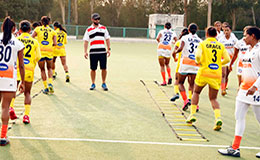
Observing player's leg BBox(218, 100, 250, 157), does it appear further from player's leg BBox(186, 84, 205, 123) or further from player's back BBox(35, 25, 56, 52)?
player's back BBox(35, 25, 56, 52)

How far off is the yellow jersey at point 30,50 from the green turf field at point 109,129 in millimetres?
1069

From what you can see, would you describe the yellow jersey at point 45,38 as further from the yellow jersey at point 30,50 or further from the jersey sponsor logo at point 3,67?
the jersey sponsor logo at point 3,67

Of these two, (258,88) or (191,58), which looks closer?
(258,88)

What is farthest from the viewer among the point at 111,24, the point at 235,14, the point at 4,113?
the point at 111,24

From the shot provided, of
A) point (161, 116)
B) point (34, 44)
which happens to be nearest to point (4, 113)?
point (34, 44)

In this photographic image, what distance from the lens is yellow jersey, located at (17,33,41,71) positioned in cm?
625

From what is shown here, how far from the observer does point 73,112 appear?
23.7 ft

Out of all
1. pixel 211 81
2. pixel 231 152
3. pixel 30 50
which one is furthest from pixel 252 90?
pixel 30 50

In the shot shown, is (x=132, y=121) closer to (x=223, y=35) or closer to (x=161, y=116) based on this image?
(x=161, y=116)

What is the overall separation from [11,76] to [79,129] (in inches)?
65.8

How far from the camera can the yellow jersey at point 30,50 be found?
6249mm

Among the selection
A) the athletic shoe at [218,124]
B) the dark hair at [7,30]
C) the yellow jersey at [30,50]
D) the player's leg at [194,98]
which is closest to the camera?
the dark hair at [7,30]

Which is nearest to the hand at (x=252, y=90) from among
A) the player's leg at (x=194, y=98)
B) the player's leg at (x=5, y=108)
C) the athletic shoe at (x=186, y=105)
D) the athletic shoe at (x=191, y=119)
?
the player's leg at (x=194, y=98)

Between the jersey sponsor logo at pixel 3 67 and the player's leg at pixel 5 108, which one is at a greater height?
the jersey sponsor logo at pixel 3 67
